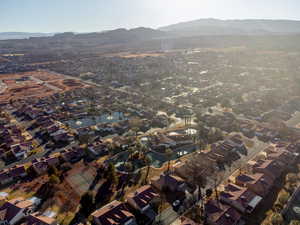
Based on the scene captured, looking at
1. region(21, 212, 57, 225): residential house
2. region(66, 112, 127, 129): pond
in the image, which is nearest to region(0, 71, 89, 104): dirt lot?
region(66, 112, 127, 129): pond

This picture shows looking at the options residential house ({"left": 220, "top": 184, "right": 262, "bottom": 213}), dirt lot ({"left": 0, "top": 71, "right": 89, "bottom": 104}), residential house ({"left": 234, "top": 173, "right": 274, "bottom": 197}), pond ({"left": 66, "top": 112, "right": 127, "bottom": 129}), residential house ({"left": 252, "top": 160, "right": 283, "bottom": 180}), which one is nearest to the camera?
residential house ({"left": 220, "top": 184, "right": 262, "bottom": 213})

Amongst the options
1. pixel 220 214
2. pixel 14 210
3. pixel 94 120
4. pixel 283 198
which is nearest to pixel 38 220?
pixel 14 210

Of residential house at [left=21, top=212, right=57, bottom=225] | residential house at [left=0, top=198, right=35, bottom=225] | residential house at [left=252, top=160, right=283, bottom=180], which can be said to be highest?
residential house at [left=252, top=160, right=283, bottom=180]

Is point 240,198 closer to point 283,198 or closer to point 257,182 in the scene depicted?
point 257,182

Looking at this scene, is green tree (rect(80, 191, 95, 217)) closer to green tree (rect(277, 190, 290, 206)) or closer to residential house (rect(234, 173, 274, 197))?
residential house (rect(234, 173, 274, 197))

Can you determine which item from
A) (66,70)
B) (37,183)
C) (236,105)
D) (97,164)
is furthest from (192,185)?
(66,70)

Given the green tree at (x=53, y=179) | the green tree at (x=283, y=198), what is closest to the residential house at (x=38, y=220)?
the green tree at (x=53, y=179)
